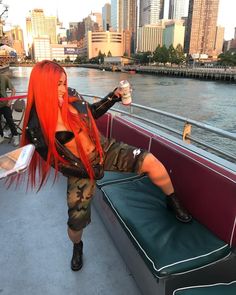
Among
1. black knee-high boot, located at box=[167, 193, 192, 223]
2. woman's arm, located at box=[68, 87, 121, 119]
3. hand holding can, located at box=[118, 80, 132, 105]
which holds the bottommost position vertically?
black knee-high boot, located at box=[167, 193, 192, 223]

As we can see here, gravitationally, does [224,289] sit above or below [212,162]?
below

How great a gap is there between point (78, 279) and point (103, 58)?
142783 mm

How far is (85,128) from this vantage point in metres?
1.89

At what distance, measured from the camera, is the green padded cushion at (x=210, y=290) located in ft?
5.16

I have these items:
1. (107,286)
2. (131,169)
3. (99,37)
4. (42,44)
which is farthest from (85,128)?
(42,44)

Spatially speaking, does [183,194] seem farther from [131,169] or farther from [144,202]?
[131,169]

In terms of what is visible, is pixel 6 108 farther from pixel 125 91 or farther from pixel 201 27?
pixel 201 27

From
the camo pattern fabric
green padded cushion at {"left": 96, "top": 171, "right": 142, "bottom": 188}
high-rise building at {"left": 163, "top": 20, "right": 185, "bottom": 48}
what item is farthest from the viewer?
high-rise building at {"left": 163, "top": 20, "right": 185, "bottom": 48}

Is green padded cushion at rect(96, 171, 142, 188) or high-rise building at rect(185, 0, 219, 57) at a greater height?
high-rise building at rect(185, 0, 219, 57)

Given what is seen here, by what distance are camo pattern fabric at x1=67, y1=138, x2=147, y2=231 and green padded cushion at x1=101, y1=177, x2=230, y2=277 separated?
33 centimetres

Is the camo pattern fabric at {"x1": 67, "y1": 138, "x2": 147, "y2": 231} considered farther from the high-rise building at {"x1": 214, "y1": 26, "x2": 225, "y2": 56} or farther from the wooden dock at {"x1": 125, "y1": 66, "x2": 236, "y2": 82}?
the high-rise building at {"x1": 214, "y1": 26, "x2": 225, "y2": 56}

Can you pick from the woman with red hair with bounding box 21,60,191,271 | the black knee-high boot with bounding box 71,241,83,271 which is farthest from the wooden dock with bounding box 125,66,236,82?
the black knee-high boot with bounding box 71,241,83,271

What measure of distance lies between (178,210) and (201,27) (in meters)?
177

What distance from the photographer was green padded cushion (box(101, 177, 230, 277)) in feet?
5.54
